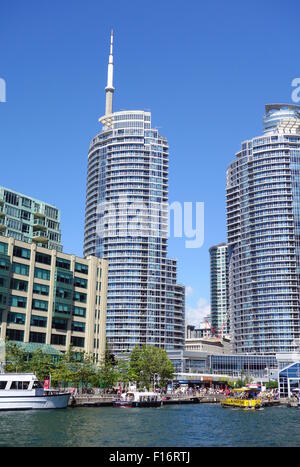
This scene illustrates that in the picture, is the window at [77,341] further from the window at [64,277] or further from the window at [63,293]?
the window at [64,277]

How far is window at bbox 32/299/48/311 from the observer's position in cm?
14864

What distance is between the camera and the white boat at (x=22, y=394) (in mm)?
99688

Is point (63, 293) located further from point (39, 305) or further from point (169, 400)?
point (169, 400)

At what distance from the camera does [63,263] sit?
16038 cm

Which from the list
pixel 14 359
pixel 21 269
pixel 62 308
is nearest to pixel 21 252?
pixel 21 269

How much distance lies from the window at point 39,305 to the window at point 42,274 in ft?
21.4

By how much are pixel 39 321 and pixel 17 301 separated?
9558mm

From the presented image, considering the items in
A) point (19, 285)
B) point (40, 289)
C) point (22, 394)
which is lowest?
point (22, 394)

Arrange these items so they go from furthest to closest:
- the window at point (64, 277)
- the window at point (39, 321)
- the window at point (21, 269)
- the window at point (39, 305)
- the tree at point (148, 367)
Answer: the tree at point (148, 367), the window at point (64, 277), the window at point (39, 305), the window at point (39, 321), the window at point (21, 269)

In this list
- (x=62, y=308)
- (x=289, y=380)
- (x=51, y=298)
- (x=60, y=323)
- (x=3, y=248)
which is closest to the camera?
(x=3, y=248)

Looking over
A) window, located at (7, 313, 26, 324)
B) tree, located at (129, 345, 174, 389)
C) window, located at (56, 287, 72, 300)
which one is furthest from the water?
tree, located at (129, 345, 174, 389)

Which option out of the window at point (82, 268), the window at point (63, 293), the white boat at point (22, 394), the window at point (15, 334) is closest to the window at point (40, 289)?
the window at point (63, 293)

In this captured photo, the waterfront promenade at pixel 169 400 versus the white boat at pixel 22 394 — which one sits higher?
the white boat at pixel 22 394
